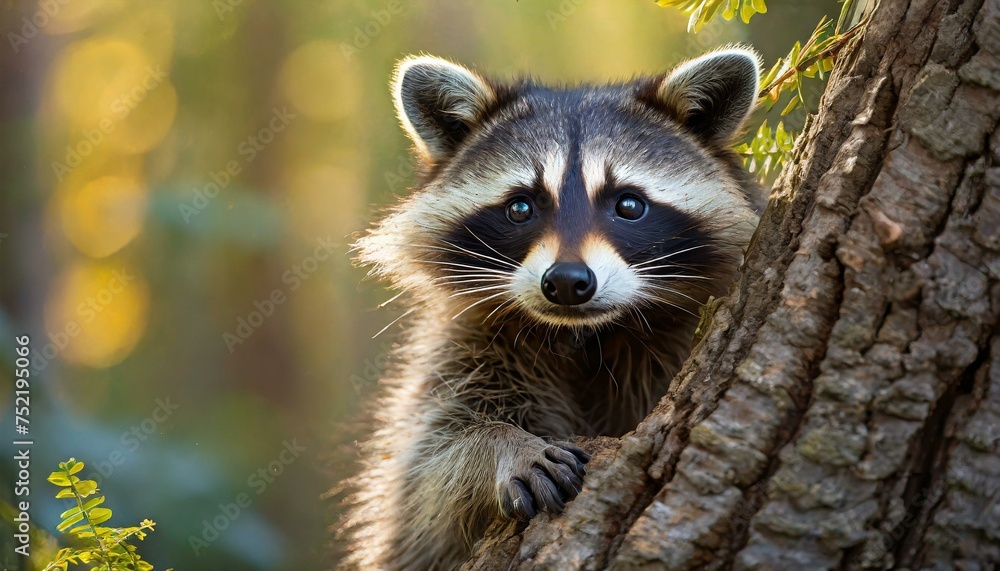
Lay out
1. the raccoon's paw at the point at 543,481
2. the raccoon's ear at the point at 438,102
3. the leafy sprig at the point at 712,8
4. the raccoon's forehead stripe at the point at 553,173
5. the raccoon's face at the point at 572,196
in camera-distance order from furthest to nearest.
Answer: the raccoon's ear at the point at 438,102 < the raccoon's forehead stripe at the point at 553,173 < the raccoon's face at the point at 572,196 < the leafy sprig at the point at 712,8 < the raccoon's paw at the point at 543,481

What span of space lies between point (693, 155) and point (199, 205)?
11.6ft

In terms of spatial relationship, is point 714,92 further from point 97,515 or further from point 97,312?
point 97,312

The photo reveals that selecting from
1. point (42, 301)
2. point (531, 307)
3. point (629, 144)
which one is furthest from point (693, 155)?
point (42, 301)

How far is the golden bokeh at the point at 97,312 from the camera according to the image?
5379 millimetres

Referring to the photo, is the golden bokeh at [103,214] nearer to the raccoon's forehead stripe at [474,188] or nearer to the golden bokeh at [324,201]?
the golden bokeh at [324,201]

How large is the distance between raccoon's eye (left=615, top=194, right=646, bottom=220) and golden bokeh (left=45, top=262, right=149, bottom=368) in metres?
3.67

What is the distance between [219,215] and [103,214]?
746mm

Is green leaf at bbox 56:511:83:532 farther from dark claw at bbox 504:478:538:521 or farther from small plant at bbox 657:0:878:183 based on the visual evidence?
small plant at bbox 657:0:878:183

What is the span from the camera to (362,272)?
23.6 feet

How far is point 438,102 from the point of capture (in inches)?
157

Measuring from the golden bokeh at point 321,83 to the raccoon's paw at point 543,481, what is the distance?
476 cm

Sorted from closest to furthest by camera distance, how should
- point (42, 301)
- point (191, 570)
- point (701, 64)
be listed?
point (701, 64) < point (42, 301) < point (191, 570)

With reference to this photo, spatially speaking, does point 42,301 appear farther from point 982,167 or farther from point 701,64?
point 982,167

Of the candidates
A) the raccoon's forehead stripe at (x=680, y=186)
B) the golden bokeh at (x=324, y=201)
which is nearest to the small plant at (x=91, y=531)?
the raccoon's forehead stripe at (x=680, y=186)
